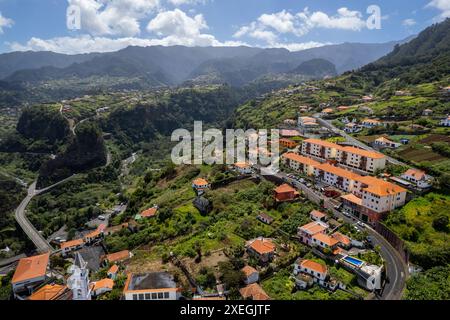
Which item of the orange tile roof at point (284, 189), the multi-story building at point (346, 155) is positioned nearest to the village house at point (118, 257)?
the orange tile roof at point (284, 189)

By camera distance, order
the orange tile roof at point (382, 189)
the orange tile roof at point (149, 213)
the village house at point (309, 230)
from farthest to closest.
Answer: the orange tile roof at point (149, 213), the orange tile roof at point (382, 189), the village house at point (309, 230)

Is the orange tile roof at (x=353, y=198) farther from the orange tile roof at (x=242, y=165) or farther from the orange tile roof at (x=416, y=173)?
the orange tile roof at (x=242, y=165)

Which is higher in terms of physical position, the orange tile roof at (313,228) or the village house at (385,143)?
the village house at (385,143)

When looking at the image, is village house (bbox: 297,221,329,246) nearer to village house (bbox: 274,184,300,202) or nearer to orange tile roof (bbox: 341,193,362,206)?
orange tile roof (bbox: 341,193,362,206)

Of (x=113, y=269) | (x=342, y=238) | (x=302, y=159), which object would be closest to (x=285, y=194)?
(x=342, y=238)

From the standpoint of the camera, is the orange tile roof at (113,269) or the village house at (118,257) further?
the village house at (118,257)

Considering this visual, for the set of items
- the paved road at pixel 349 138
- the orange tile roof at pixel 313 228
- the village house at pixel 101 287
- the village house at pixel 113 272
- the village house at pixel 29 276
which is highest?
the paved road at pixel 349 138

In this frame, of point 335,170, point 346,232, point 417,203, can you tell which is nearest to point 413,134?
point 335,170
